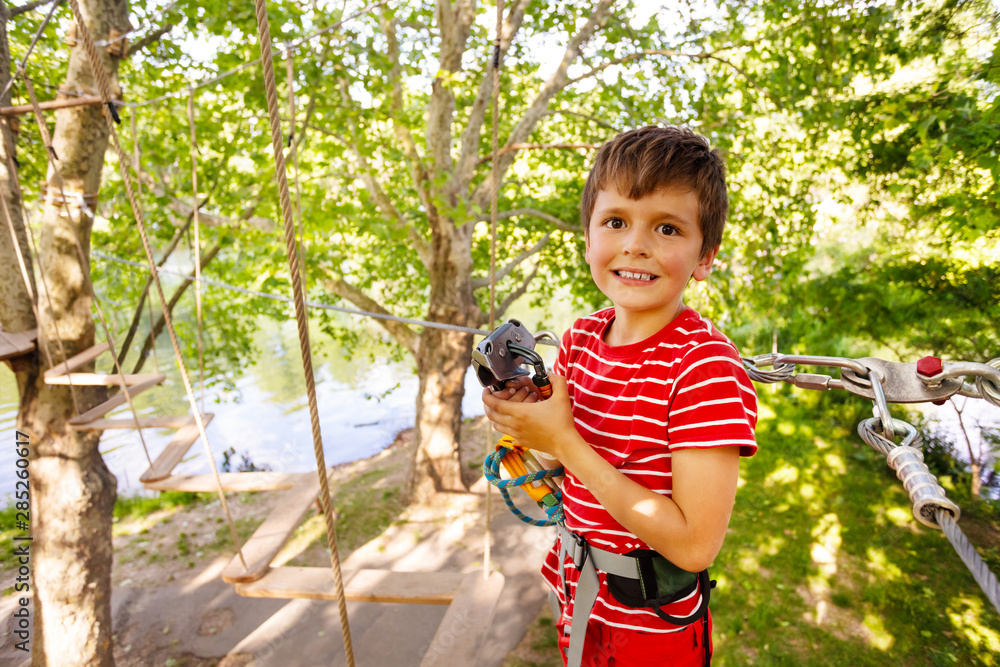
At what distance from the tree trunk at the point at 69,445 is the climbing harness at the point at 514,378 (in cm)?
319

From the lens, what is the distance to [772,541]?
5.09 metres

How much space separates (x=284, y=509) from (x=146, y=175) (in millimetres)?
3858

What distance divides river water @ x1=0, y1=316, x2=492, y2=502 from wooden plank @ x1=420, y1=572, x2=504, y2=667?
562 centimetres

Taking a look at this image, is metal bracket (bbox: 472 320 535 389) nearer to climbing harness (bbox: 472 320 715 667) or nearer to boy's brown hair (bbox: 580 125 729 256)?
climbing harness (bbox: 472 320 715 667)

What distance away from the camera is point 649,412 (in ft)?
3.12

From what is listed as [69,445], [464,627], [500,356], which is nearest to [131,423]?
[69,445]

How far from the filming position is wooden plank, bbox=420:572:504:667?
6.70 ft

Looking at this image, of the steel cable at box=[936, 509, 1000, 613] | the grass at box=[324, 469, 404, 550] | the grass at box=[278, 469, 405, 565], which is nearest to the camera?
the steel cable at box=[936, 509, 1000, 613]

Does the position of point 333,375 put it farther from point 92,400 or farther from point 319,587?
point 319,587

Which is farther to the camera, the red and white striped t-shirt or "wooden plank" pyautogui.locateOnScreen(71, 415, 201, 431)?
"wooden plank" pyautogui.locateOnScreen(71, 415, 201, 431)

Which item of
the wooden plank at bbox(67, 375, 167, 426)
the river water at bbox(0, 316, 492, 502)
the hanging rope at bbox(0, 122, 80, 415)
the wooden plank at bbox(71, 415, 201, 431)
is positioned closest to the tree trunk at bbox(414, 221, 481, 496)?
the river water at bbox(0, 316, 492, 502)

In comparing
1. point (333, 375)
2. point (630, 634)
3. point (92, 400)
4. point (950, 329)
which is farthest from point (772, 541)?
point (333, 375)

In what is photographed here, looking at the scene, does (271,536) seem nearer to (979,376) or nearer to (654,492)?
(654,492)

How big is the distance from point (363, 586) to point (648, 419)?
2070 millimetres
